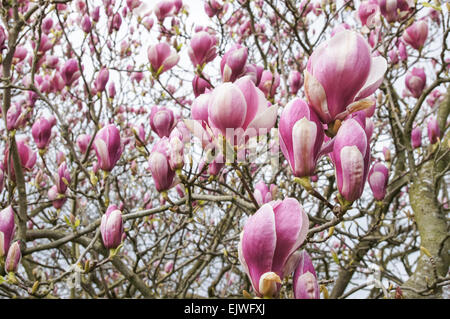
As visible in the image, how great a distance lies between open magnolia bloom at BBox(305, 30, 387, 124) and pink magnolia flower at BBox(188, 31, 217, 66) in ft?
2.45

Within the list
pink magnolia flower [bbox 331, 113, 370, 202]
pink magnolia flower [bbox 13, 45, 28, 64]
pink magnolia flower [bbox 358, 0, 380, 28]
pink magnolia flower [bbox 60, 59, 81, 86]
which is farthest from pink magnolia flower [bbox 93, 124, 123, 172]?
pink magnolia flower [bbox 13, 45, 28, 64]

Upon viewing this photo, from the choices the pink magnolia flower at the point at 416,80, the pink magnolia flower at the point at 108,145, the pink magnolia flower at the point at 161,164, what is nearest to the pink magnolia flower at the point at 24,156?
the pink magnolia flower at the point at 108,145

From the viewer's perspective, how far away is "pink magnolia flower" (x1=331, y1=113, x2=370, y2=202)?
1.77 ft

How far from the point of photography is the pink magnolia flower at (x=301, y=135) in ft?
1.80

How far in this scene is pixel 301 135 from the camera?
0.55 m

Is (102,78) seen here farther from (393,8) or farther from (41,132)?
(393,8)

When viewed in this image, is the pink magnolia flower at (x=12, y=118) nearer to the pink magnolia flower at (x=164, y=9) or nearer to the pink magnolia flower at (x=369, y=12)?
the pink magnolia flower at (x=164, y=9)

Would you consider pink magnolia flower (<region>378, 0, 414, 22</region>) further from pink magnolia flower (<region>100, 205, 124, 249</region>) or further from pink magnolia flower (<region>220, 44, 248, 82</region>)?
pink magnolia flower (<region>100, 205, 124, 249</region>)

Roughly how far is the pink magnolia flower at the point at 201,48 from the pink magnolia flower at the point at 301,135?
0.74 meters

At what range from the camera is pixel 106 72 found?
65.9 inches

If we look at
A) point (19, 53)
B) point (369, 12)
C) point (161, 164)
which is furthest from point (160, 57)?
point (19, 53)

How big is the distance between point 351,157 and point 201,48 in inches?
33.4

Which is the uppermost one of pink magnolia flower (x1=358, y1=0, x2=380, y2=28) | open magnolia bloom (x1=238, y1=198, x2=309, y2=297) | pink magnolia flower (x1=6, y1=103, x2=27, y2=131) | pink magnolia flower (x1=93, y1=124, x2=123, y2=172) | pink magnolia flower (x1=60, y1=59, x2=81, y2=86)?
pink magnolia flower (x1=358, y1=0, x2=380, y2=28)
